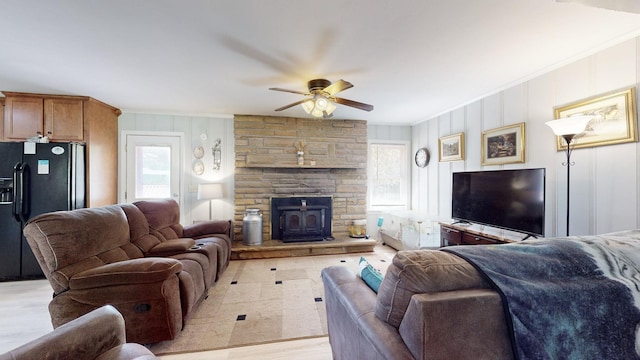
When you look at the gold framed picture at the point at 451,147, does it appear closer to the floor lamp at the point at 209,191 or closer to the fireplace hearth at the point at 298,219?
the fireplace hearth at the point at 298,219

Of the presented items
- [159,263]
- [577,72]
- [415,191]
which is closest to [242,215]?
[159,263]

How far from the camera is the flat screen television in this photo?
2.25 m

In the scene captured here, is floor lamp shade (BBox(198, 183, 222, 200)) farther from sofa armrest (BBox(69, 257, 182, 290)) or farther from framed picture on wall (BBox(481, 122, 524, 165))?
framed picture on wall (BBox(481, 122, 524, 165))

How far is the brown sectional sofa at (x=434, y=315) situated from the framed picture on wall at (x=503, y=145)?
8.62ft

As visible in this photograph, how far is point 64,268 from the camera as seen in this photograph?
176 cm

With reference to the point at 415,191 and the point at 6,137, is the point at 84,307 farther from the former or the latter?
the point at 415,191

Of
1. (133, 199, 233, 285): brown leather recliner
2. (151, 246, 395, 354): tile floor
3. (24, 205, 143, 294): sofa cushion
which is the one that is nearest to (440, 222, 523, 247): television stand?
(151, 246, 395, 354): tile floor

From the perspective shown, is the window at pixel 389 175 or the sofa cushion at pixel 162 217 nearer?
the sofa cushion at pixel 162 217

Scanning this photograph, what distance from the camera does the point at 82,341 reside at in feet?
3.25

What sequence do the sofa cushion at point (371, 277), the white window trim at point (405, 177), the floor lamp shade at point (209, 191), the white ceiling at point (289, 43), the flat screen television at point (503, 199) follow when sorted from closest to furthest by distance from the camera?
the sofa cushion at point (371, 277) → the white ceiling at point (289, 43) → the flat screen television at point (503, 199) → the floor lamp shade at point (209, 191) → the white window trim at point (405, 177)

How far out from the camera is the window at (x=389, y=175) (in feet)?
16.4

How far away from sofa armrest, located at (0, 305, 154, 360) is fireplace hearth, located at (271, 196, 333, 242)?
309cm

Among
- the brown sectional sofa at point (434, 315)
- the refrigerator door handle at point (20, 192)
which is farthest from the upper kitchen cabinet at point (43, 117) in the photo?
the brown sectional sofa at point (434, 315)

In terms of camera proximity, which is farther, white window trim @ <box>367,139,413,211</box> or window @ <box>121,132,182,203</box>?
white window trim @ <box>367,139,413,211</box>
